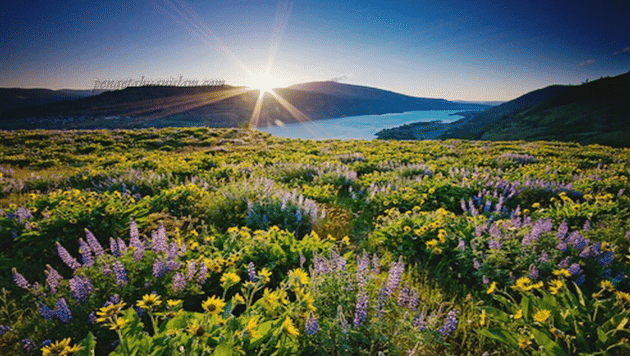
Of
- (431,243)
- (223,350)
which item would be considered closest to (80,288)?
(223,350)

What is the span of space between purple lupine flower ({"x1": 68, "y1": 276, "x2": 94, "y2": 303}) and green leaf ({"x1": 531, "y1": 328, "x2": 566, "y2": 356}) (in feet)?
13.2

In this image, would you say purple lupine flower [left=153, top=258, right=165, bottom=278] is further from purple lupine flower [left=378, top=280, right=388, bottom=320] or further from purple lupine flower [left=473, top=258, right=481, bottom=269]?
purple lupine flower [left=473, top=258, right=481, bottom=269]

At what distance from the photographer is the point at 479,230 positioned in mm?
4109

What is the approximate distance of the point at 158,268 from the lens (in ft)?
9.70

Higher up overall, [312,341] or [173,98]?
[173,98]

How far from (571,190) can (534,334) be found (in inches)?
280

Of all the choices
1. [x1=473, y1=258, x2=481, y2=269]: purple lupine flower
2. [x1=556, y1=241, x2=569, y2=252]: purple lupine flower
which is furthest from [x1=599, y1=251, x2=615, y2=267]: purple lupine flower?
[x1=473, y1=258, x2=481, y2=269]: purple lupine flower

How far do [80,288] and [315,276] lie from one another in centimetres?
228

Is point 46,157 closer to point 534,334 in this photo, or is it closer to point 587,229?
point 534,334

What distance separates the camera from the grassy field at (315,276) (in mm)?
2176

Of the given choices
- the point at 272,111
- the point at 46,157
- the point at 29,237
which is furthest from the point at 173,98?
the point at 29,237

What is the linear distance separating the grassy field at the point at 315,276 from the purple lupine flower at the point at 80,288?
0.04 feet

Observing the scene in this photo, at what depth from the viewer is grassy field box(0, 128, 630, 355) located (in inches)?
85.7

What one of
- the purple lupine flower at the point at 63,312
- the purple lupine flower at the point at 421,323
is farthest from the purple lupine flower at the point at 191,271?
the purple lupine flower at the point at 421,323
